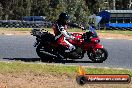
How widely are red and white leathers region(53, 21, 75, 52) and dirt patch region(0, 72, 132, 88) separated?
12.7 ft

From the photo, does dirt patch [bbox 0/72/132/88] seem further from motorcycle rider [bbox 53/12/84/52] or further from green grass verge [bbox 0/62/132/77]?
motorcycle rider [bbox 53/12/84/52]

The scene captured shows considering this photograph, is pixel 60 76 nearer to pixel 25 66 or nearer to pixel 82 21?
pixel 25 66

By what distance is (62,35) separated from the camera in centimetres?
1472

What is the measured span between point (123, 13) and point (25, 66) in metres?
48.3

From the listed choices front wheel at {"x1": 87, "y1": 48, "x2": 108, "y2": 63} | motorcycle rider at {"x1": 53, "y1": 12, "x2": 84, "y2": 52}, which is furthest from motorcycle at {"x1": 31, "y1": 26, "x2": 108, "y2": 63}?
motorcycle rider at {"x1": 53, "y1": 12, "x2": 84, "y2": 52}

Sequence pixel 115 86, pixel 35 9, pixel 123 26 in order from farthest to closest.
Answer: pixel 35 9 → pixel 123 26 → pixel 115 86

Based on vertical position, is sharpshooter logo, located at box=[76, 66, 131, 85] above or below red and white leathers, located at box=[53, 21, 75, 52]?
above

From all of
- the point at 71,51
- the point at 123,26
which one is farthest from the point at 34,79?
the point at 123,26

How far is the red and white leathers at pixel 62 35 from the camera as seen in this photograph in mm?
14641

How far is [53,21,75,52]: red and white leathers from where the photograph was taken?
48.0 ft

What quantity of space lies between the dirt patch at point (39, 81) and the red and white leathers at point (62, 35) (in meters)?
3.87

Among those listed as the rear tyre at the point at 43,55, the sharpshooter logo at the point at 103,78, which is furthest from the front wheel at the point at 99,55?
the sharpshooter logo at the point at 103,78

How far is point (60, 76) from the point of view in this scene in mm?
10789

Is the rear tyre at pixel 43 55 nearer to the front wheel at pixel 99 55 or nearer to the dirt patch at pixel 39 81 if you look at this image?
the front wheel at pixel 99 55
